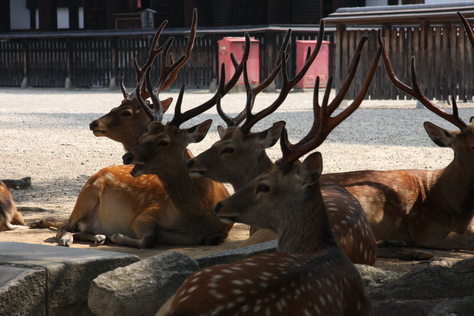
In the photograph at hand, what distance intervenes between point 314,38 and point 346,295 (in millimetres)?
19715

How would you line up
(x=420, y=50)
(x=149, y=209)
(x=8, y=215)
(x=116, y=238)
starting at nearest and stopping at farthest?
(x=116, y=238) → (x=149, y=209) → (x=8, y=215) → (x=420, y=50)

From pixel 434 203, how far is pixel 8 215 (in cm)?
317

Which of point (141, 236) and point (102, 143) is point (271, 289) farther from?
point (102, 143)

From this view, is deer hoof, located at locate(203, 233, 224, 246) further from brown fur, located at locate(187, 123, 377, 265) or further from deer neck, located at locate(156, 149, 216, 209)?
brown fur, located at locate(187, 123, 377, 265)

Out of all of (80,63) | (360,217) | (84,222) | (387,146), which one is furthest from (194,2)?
(360,217)

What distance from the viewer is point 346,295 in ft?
9.23

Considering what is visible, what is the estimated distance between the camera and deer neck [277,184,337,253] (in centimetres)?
334

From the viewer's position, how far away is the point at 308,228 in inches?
133

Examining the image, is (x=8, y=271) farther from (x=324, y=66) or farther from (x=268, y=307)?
(x=324, y=66)

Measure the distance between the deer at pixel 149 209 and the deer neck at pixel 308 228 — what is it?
171 cm

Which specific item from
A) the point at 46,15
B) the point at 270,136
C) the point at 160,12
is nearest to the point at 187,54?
the point at 270,136

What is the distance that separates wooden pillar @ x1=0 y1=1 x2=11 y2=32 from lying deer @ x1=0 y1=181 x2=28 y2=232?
22.7 meters

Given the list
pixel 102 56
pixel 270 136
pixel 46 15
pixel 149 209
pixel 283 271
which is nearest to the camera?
pixel 283 271

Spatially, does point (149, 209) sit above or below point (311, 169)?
below
